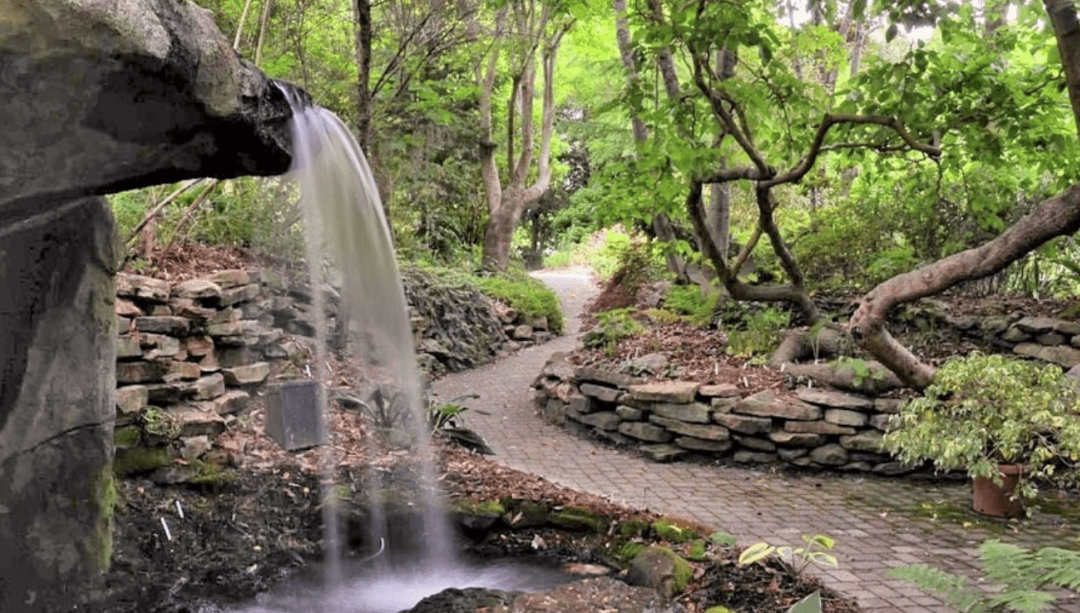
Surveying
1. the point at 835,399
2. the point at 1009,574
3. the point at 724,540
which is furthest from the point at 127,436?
the point at 835,399

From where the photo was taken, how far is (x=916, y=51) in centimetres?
535

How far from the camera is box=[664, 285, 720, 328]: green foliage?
30.5ft

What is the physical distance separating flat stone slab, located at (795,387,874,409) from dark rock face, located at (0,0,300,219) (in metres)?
5.03

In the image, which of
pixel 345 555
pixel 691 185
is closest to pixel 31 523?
pixel 345 555

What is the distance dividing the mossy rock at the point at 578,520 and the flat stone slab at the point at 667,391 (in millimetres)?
2766

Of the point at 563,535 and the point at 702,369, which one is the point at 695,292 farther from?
the point at 563,535

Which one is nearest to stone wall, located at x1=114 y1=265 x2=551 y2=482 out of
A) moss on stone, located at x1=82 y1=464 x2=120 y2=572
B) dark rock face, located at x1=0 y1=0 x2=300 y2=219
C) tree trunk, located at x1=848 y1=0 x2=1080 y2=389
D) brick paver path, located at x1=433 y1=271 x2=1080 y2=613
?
moss on stone, located at x1=82 y1=464 x2=120 y2=572

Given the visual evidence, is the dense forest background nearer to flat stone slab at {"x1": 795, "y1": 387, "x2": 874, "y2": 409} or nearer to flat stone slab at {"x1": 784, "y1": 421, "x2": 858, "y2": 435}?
flat stone slab at {"x1": 795, "y1": 387, "x2": 874, "y2": 409}

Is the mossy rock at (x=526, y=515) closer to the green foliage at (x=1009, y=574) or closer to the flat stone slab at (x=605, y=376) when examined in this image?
the green foliage at (x=1009, y=574)

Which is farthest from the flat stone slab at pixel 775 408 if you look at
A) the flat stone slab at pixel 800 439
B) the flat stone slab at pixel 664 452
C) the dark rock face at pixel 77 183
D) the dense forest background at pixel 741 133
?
the dark rock face at pixel 77 183

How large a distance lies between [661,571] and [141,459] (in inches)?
112

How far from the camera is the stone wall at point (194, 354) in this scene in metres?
4.52

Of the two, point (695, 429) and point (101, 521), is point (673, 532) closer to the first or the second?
point (101, 521)

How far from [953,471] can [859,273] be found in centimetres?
410
